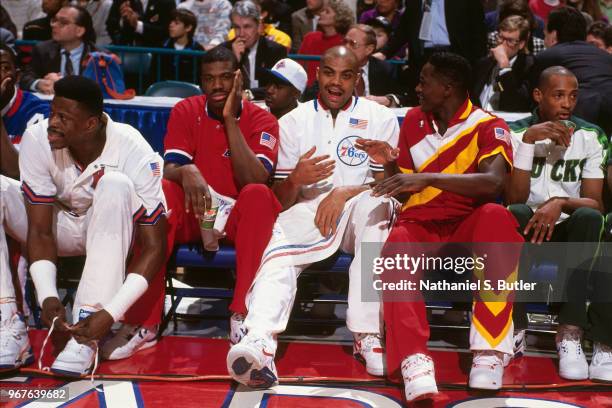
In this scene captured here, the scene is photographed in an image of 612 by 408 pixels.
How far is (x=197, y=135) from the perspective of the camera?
4707 millimetres

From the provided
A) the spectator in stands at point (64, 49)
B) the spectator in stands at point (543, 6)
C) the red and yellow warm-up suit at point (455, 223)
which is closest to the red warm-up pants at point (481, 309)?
the red and yellow warm-up suit at point (455, 223)

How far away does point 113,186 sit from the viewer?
13.6 feet

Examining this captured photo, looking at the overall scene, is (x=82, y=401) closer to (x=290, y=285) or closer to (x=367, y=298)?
(x=290, y=285)

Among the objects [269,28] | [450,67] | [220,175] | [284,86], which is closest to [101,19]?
[269,28]

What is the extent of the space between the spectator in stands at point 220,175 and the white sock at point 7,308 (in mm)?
466

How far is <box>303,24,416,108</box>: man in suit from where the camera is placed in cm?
664

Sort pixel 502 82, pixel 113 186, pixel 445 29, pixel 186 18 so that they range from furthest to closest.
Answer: pixel 186 18, pixel 445 29, pixel 502 82, pixel 113 186

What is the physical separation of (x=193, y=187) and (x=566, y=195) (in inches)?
76.2

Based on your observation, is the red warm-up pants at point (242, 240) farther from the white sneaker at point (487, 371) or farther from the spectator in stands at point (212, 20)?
the spectator in stands at point (212, 20)

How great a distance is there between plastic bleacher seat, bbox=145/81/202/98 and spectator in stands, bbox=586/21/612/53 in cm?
320

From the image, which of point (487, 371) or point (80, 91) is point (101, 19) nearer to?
point (80, 91)

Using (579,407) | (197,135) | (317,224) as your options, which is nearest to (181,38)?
(197,135)

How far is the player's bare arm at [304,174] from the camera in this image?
4.26 meters

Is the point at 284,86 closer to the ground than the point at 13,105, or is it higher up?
higher up
